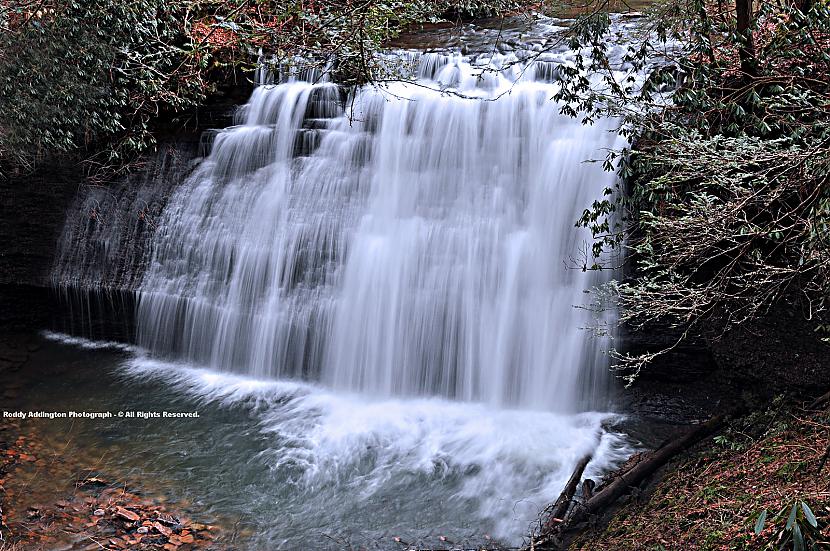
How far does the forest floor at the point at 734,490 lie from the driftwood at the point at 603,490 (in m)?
0.10

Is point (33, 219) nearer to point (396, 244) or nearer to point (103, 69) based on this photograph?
point (103, 69)

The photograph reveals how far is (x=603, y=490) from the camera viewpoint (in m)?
5.60

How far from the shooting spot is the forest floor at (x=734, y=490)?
170 inches

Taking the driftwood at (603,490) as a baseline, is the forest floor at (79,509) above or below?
below

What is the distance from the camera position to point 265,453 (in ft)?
22.8

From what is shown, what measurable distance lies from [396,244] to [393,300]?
0.68 m

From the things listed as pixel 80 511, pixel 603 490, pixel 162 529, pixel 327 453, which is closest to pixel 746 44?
pixel 603 490

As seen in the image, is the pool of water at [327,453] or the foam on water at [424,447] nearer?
the pool of water at [327,453]

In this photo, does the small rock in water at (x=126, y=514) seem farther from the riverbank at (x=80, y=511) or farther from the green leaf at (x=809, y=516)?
the green leaf at (x=809, y=516)

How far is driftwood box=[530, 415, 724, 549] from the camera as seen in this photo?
5336 mm

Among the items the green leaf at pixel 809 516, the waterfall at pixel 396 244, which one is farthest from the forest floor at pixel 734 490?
the waterfall at pixel 396 244

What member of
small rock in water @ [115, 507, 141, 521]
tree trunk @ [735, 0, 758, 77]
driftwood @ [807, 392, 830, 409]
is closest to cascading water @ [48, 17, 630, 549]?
small rock in water @ [115, 507, 141, 521]

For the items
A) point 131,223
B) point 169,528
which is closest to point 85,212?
point 131,223

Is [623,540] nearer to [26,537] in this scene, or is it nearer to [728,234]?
[728,234]
